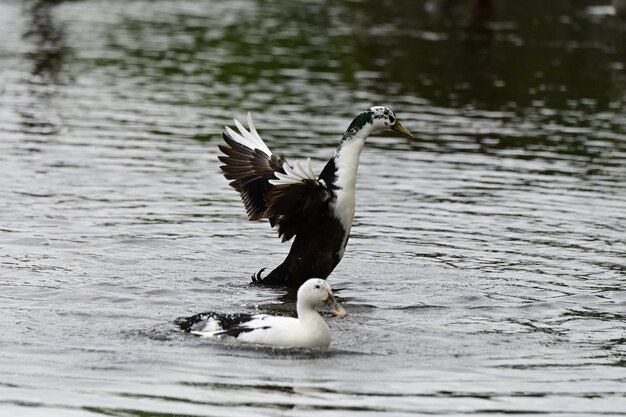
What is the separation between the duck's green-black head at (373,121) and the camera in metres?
13.0

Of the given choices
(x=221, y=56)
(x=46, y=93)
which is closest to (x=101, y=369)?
(x=46, y=93)

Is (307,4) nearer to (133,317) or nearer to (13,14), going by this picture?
(13,14)

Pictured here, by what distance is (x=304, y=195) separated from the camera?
12766mm

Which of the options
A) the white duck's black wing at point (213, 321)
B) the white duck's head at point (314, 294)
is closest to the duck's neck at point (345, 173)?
the white duck's head at point (314, 294)

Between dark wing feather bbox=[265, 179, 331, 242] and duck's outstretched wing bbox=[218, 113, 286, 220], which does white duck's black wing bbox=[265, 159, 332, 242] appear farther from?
duck's outstretched wing bbox=[218, 113, 286, 220]

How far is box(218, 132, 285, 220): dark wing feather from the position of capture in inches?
523

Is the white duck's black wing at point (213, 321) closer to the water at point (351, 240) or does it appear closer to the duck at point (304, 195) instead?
the water at point (351, 240)

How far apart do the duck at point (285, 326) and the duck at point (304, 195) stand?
5.88 feet

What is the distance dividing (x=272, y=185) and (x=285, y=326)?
8.09ft

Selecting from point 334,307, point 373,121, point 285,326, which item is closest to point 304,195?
point 373,121

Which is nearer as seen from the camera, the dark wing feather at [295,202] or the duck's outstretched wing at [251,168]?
the dark wing feather at [295,202]

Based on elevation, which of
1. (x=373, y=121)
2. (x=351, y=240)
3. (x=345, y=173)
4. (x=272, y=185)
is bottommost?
(x=351, y=240)

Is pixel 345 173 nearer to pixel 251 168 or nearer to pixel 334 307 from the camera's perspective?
pixel 251 168

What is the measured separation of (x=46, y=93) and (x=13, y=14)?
15.6m
